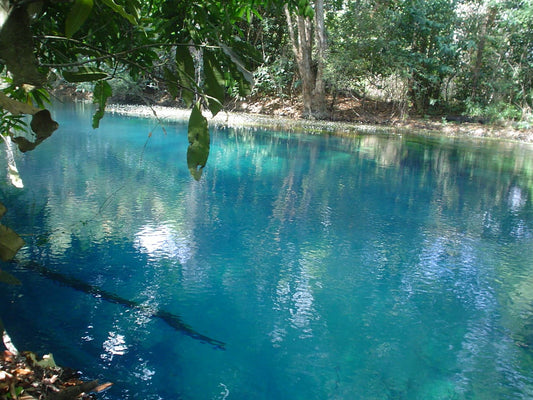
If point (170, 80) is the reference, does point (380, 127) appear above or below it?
below

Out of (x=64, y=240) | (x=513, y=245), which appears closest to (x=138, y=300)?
(x=64, y=240)

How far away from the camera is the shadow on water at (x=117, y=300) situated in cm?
321

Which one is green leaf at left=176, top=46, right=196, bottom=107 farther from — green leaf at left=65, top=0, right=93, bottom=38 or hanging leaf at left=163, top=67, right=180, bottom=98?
green leaf at left=65, top=0, right=93, bottom=38

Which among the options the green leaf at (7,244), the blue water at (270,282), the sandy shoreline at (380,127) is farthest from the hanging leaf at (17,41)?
the sandy shoreline at (380,127)

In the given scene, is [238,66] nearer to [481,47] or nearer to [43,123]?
[43,123]

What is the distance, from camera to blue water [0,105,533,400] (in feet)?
9.50

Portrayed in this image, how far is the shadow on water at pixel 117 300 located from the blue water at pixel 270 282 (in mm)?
22

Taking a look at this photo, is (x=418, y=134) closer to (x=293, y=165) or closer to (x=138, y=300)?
(x=293, y=165)

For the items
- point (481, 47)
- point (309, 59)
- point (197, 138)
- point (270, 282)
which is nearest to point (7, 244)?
point (197, 138)

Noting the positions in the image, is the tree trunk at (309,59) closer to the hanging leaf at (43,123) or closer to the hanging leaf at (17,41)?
the hanging leaf at (43,123)

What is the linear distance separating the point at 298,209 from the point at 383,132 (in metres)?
10.9

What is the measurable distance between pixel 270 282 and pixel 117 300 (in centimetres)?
131

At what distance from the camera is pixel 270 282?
4074mm

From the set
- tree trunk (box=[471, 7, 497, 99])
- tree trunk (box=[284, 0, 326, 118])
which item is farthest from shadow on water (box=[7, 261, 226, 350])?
tree trunk (box=[471, 7, 497, 99])
